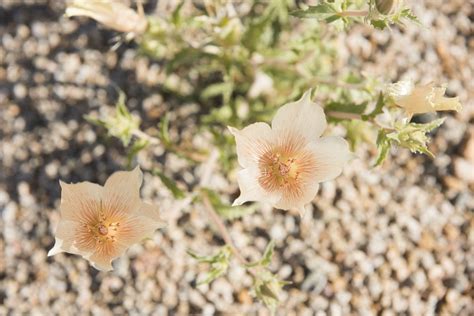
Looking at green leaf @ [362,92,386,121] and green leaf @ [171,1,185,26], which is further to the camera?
green leaf @ [171,1,185,26]

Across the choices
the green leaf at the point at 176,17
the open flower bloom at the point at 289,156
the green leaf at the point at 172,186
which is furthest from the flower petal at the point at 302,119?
the green leaf at the point at 176,17

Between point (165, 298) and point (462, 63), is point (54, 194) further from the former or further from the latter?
point (462, 63)

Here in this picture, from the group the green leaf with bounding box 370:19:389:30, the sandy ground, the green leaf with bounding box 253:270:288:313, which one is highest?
the green leaf with bounding box 370:19:389:30

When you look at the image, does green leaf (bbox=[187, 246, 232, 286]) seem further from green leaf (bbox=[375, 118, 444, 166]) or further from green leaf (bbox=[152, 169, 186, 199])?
green leaf (bbox=[375, 118, 444, 166])

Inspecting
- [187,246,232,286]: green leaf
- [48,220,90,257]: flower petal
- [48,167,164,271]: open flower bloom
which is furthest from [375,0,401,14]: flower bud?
[48,220,90,257]: flower petal

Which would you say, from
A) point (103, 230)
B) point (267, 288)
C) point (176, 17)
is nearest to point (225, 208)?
point (267, 288)

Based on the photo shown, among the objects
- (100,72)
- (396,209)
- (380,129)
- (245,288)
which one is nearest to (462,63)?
(396,209)

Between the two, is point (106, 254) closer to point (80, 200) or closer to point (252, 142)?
point (80, 200)
